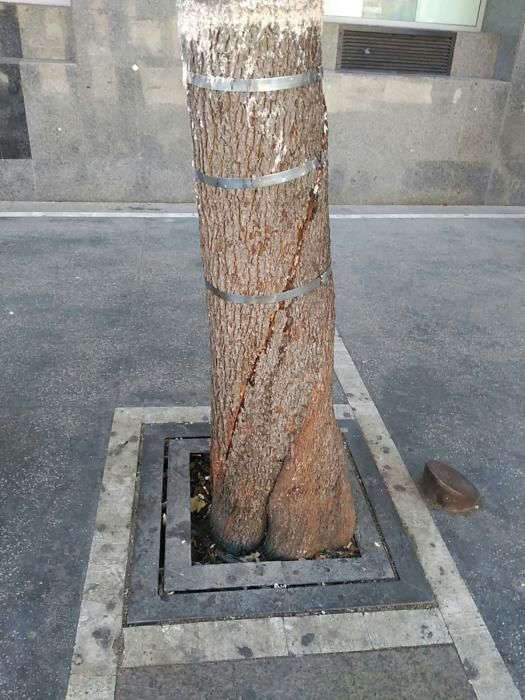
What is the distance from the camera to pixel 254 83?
212 cm

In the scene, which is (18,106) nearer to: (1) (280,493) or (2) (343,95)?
(2) (343,95)

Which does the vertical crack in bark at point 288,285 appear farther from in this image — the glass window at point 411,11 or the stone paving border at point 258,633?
the glass window at point 411,11

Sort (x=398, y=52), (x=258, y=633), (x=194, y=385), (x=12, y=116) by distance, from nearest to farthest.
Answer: (x=258, y=633)
(x=194, y=385)
(x=12, y=116)
(x=398, y=52)

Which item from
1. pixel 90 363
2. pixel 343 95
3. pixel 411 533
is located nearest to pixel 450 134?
pixel 343 95

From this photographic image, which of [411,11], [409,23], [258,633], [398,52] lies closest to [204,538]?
[258,633]

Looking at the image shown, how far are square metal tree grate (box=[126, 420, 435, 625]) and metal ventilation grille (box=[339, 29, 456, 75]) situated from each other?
7.15 metres

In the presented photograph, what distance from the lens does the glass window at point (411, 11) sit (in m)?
8.68

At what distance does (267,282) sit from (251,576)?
1.39m

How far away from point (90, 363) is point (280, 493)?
2294 mm

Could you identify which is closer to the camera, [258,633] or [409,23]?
[258,633]

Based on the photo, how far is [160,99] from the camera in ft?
26.3

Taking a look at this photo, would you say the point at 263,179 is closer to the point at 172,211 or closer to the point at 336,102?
the point at 172,211

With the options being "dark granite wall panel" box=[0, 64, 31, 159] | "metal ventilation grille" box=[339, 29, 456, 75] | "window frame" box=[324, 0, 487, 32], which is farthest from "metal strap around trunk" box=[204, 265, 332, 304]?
"window frame" box=[324, 0, 487, 32]

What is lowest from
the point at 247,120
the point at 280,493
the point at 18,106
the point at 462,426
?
the point at 462,426
